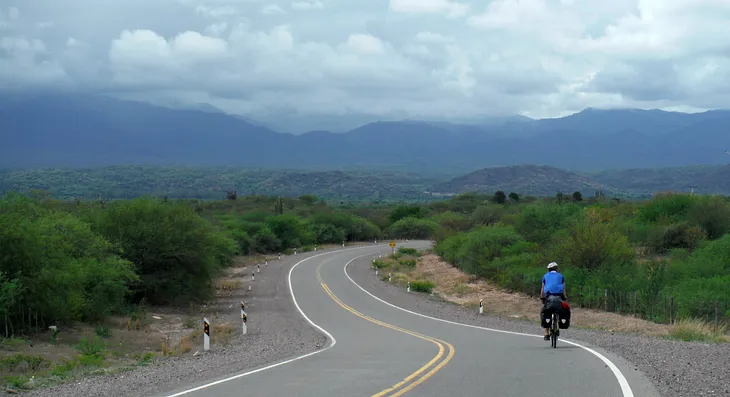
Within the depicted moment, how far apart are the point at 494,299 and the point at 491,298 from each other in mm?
475

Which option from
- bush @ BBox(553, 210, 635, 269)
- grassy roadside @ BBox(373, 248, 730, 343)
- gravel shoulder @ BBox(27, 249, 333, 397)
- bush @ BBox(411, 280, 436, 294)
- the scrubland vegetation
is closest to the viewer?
gravel shoulder @ BBox(27, 249, 333, 397)

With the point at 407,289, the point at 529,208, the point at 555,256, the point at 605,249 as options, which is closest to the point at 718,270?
the point at 605,249

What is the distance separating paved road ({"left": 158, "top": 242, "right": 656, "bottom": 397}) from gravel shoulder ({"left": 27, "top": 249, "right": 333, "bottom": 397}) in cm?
82

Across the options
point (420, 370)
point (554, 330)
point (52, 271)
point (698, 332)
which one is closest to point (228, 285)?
point (52, 271)

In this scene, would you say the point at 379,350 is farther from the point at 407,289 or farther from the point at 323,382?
the point at 407,289

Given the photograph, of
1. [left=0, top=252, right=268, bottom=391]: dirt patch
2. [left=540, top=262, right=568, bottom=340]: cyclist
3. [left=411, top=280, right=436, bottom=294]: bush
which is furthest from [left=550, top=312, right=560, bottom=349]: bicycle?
[left=411, top=280, right=436, bottom=294]: bush

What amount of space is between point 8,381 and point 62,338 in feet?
27.7

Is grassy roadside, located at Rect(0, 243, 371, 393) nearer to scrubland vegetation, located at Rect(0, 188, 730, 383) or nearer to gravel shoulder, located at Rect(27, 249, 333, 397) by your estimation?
scrubland vegetation, located at Rect(0, 188, 730, 383)

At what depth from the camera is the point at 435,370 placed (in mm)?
13711

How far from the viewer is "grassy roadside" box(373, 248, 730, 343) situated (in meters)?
22.2

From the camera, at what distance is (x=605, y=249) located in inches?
1439

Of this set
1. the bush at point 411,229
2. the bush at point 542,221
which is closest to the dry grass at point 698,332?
the bush at point 542,221

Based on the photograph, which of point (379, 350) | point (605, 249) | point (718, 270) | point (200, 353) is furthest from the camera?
point (605, 249)

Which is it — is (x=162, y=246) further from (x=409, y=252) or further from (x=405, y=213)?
(x=405, y=213)
